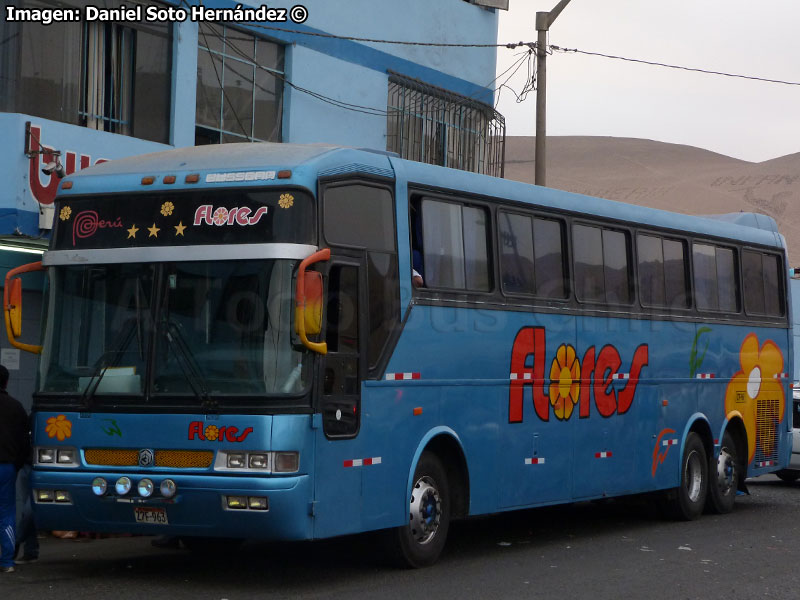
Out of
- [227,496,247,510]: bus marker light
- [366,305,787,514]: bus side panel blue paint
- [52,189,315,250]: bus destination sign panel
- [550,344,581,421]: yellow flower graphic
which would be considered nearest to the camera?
[227,496,247,510]: bus marker light

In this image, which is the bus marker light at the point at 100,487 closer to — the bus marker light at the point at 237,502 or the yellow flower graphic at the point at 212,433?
the yellow flower graphic at the point at 212,433

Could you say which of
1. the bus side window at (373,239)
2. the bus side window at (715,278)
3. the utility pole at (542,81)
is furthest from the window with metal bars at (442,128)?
the bus side window at (373,239)

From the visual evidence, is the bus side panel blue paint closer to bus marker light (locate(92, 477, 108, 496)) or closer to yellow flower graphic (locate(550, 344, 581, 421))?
yellow flower graphic (locate(550, 344, 581, 421))

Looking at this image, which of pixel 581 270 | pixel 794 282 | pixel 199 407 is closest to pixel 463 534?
pixel 581 270

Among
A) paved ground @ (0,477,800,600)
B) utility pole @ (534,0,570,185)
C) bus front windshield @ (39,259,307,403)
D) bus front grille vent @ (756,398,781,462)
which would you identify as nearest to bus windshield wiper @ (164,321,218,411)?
bus front windshield @ (39,259,307,403)

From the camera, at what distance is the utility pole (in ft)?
66.9

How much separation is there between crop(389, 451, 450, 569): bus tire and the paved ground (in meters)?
0.18

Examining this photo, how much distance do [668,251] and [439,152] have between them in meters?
8.26

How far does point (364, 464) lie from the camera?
33.3 feet

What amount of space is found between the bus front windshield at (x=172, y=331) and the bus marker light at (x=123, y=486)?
64cm

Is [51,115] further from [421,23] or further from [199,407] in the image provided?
[421,23]

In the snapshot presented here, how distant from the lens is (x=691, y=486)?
1591 centimetres

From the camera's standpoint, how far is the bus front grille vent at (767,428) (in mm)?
17344

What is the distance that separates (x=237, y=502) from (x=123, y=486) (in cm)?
94
